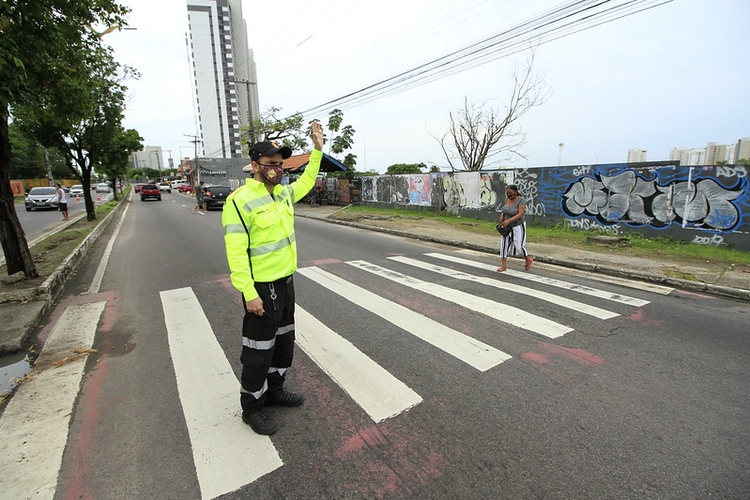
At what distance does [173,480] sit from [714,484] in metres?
3.25

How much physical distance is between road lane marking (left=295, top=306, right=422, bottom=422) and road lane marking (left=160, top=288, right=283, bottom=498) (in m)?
0.79

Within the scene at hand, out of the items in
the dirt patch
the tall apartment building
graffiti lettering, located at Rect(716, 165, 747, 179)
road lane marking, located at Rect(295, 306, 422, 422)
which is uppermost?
the tall apartment building

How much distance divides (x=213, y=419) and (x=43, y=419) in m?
1.36

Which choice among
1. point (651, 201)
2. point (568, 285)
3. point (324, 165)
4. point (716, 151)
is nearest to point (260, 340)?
point (568, 285)

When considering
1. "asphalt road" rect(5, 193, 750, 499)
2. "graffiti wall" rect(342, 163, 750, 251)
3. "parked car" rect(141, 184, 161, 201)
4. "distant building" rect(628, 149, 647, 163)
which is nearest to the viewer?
"asphalt road" rect(5, 193, 750, 499)

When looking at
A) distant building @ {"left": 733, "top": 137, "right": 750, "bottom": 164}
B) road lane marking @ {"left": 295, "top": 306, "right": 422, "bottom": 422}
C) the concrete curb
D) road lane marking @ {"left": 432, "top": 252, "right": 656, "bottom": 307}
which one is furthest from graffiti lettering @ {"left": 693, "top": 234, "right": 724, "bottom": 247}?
the concrete curb

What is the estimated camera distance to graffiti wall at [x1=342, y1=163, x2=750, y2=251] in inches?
336

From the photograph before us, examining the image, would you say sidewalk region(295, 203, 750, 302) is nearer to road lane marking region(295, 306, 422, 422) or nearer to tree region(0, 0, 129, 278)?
road lane marking region(295, 306, 422, 422)

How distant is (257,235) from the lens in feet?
8.39

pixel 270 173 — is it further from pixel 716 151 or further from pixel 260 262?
pixel 716 151

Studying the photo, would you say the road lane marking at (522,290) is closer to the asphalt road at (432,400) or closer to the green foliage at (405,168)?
the asphalt road at (432,400)

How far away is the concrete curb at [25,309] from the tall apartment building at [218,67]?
84.6 m

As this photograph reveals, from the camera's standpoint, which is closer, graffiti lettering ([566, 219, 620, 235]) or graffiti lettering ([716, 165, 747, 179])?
graffiti lettering ([716, 165, 747, 179])

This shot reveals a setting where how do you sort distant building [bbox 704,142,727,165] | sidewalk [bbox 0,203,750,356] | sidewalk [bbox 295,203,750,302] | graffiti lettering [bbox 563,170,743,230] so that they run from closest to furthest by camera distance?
sidewalk [bbox 0,203,750,356] → sidewalk [bbox 295,203,750,302] → graffiti lettering [bbox 563,170,743,230] → distant building [bbox 704,142,727,165]
